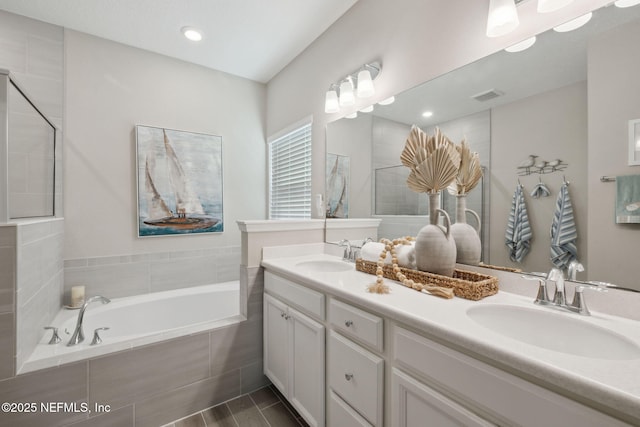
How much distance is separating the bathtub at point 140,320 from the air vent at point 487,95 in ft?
Result: 6.17

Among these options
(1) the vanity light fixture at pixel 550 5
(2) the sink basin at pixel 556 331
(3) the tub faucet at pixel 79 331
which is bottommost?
(3) the tub faucet at pixel 79 331

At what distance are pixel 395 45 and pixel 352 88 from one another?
1.23 feet

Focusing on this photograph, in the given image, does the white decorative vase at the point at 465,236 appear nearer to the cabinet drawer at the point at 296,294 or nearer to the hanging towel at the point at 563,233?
the hanging towel at the point at 563,233

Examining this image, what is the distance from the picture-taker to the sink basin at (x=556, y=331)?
77 centimetres

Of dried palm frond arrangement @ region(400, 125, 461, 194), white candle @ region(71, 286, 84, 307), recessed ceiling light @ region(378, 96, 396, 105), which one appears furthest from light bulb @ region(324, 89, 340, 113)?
white candle @ region(71, 286, 84, 307)

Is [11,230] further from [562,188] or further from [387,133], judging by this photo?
[562,188]

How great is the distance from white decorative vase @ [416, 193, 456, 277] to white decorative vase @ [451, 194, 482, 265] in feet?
0.24

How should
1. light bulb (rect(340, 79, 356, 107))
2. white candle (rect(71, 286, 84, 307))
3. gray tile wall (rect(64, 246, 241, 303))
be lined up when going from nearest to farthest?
1. light bulb (rect(340, 79, 356, 107))
2. white candle (rect(71, 286, 84, 307))
3. gray tile wall (rect(64, 246, 241, 303))

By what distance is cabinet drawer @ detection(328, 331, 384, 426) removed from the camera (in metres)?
1.03

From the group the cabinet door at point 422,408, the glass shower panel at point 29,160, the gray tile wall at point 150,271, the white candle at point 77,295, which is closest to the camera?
the cabinet door at point 422,408

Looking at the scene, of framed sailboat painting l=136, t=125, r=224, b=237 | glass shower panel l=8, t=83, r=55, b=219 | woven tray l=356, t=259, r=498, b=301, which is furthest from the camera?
framed sailboat painting l=136, t=125, r=224, b=237

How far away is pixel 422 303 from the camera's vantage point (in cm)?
103

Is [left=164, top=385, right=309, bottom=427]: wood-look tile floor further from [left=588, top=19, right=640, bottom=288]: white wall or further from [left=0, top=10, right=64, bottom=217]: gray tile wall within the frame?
[left=0, top=10, right=64, bottom=217]: gray tile wall

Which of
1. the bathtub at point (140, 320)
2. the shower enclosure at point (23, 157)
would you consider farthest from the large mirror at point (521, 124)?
the shower enclosure at point (23, 157)
